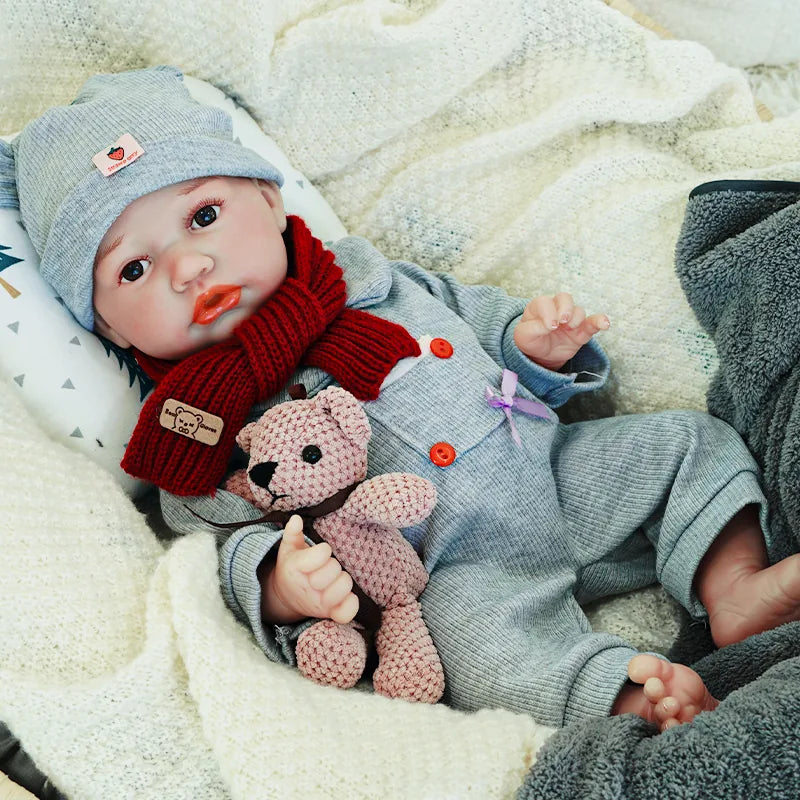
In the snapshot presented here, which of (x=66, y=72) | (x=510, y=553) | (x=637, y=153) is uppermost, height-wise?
(x=66, y=72)

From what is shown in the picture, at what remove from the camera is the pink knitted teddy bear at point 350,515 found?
3.00 feet

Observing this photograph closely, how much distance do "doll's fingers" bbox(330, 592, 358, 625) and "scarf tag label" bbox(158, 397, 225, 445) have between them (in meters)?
0.29

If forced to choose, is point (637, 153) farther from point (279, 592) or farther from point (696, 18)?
point (279, 592)

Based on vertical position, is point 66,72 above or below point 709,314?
above

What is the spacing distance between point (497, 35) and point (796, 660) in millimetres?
1038

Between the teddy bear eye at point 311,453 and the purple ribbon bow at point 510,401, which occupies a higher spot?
the teddy bear eye at point 311,453

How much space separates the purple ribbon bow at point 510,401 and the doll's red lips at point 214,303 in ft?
1.17

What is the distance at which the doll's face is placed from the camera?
1057mm

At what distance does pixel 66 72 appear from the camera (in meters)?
1.35

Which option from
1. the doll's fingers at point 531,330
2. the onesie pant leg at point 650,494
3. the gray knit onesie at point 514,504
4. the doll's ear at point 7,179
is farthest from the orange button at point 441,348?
the doll's ear at point 7,179

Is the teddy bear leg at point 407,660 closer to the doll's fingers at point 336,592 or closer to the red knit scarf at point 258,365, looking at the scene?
the doll's fingers at point 336,592

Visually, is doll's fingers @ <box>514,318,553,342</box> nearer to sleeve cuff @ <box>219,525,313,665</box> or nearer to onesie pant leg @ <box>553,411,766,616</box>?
onesie pant leg @ <box>553,411,766,616</box>

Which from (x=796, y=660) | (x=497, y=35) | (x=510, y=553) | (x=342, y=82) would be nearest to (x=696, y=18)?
(x=497, y=35)

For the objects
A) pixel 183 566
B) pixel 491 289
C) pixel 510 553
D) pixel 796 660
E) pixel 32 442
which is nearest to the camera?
pixel 796 660
